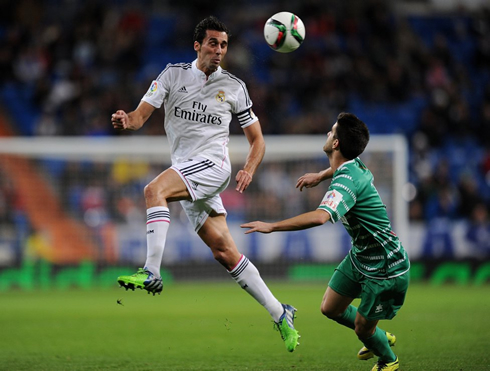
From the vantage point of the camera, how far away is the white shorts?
657 centimetres

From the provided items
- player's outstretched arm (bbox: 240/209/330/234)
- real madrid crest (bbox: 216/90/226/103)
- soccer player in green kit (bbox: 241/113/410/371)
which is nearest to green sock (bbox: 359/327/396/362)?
soccer player in green kit (bbox: 241/113/410/371)

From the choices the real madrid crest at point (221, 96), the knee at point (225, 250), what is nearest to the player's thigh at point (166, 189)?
the knee at point (225, 250)

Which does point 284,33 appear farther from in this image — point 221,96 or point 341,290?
point 341,290

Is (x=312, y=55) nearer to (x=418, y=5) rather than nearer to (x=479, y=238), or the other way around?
(x=418, y=5)

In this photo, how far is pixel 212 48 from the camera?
6.71 metres

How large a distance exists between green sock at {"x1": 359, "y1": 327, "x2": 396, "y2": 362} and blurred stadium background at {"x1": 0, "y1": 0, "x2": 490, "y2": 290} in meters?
9.25

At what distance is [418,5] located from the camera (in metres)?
22.8

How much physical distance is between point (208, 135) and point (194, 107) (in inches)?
11.0

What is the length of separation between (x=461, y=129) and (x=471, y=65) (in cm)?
300

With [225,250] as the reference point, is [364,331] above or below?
below

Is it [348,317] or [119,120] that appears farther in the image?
[348,317]

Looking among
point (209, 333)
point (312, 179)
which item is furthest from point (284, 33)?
point (209, 333)

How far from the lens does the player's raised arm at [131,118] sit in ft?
20.4

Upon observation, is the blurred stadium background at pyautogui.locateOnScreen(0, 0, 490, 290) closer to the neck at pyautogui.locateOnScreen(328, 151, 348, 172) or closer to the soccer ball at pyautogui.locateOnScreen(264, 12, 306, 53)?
the soccer ball at pyautogui.locateOnScreen(264, 12, 306, 53)
